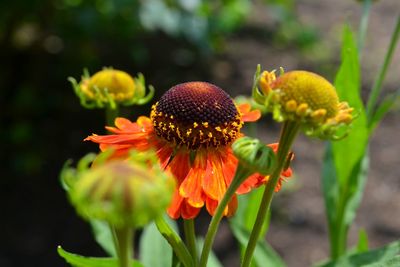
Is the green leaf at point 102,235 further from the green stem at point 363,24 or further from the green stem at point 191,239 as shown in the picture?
the green stem at point 363,24

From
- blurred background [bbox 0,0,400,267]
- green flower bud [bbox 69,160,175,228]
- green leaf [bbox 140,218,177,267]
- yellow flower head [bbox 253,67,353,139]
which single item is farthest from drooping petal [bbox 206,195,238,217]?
blurred background [bbox 0,0,400,267]

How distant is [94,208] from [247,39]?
2764 millimetres

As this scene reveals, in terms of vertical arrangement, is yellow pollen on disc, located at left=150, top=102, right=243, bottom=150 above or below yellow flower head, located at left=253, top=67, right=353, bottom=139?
below

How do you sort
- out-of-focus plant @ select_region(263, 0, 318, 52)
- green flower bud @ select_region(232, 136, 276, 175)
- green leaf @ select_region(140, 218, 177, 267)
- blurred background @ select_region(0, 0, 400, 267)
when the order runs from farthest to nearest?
1. out-of-focus plant @ select_region(263, 0, 318, 52)
2. blurred background @ select_region(0, 0, 400, 267)
3. green leaf @ select_region(140, 218, 177, 267)
4. green flower bud @ select_region(232, 136, 276, 175)

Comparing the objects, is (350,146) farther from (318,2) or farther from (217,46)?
(318,2)

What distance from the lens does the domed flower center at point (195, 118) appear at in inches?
28.8

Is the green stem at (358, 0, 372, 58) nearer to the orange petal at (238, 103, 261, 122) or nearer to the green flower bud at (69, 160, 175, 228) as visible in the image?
the orange petal at (238, 103, 261, 122)

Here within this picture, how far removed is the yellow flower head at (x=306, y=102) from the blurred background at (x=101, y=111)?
1.36 meters

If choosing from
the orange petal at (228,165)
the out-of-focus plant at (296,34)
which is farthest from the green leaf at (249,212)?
the out-of-focus plant at (296,34)

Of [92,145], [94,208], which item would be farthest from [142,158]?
[92,145]

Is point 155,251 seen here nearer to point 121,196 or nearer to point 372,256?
point 372,256

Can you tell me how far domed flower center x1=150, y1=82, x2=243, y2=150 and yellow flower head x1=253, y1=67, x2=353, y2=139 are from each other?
0.13m

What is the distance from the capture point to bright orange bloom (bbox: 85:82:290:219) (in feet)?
2.31

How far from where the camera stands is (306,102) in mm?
596
